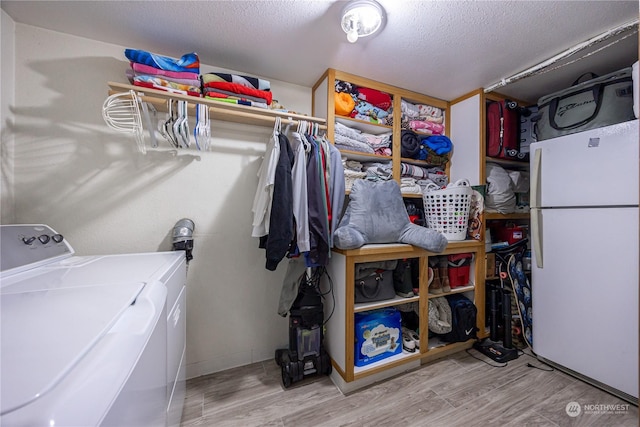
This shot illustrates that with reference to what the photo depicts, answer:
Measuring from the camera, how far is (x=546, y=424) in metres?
1.19

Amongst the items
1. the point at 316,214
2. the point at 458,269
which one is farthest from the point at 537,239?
the point at 316,214

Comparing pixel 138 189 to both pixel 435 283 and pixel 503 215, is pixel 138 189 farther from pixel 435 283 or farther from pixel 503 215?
pixel 503 215

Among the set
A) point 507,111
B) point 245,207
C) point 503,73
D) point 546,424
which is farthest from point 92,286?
point 507,111

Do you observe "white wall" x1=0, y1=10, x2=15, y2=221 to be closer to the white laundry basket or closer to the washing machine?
the washing machine

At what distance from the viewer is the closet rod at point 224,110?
1224 mm

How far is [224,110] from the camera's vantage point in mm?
1375

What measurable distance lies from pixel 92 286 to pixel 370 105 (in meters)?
2.02

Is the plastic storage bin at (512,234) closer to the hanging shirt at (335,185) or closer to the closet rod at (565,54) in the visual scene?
the closet rod at (565,54)

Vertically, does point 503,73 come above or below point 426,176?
above

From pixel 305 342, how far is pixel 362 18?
1985mm

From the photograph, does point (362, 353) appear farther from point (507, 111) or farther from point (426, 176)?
point (507, 111)

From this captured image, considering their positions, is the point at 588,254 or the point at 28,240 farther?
the point at 588,254

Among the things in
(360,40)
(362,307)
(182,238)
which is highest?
(360,40)

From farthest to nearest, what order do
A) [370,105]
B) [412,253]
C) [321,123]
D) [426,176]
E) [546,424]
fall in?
[426,176] < [370,105] < [321,123] < [412,253] < [546,424]
